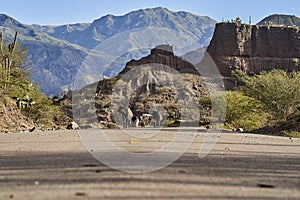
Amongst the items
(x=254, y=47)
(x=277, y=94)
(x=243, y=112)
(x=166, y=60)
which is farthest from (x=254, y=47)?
(x=277, y=94)

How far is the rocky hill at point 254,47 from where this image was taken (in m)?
116

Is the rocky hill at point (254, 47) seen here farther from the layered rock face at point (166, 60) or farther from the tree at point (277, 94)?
the tree at point (277, 94)

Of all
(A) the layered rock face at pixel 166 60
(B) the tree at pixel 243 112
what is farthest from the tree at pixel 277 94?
(A) the layered rock face at pixel 166 60

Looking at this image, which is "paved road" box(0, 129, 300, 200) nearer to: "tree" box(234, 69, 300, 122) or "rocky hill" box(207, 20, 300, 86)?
"tree" box(234, 69, 300, 122)

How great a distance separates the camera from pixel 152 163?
7344mm

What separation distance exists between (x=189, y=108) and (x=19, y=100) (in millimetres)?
31560

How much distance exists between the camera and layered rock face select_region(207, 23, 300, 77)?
116m

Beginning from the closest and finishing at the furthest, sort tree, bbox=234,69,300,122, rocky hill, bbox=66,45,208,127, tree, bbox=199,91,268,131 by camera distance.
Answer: tree, bbox=234,69,300,122 < tree, bbox=199,91,268,131 < rocky hill, bbox=66,45,208,127

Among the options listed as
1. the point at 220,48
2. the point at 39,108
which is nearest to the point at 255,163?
the point at 39,108

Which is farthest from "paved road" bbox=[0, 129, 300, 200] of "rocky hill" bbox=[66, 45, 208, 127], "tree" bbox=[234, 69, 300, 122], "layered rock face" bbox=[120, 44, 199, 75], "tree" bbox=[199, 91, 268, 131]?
"layered rock face" bbox=[120, 44, 199, 75]

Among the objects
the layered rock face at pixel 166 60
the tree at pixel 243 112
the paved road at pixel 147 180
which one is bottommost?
the tree at pixel 243 112

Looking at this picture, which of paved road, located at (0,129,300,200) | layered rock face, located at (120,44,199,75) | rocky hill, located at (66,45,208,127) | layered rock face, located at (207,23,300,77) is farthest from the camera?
layered rock face, located at (207,23,300,77)

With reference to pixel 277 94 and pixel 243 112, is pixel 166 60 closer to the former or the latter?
pixel 243 112

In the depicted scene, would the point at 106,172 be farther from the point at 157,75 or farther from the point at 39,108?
the point at 157,75
